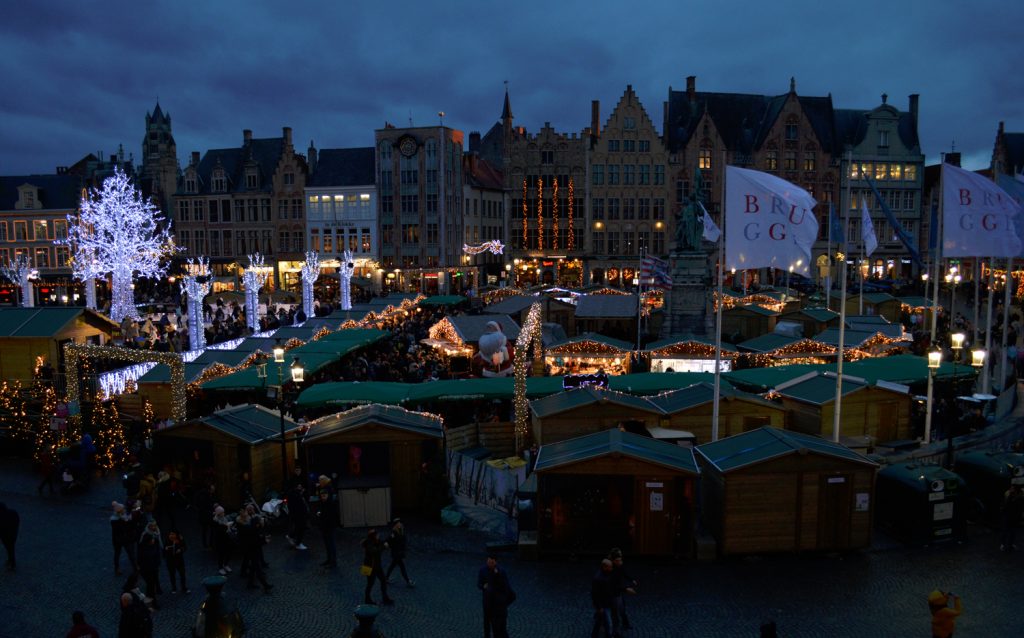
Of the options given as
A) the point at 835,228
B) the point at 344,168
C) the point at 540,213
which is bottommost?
the point at 835,228

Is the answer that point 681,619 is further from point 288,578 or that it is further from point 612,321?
point 612,321

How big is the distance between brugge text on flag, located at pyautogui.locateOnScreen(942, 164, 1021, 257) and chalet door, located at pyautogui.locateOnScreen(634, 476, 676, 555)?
9636 millimetres

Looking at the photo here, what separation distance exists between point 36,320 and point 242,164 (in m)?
47.2

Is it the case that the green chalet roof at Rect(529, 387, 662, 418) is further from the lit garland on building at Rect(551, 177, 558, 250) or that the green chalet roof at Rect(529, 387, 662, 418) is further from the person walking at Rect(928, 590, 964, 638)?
the lit garland on building at Rect(551, 177, 558, 250)

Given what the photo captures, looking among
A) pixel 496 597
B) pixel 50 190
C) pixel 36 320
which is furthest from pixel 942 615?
pixel 50 190

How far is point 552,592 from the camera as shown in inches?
445

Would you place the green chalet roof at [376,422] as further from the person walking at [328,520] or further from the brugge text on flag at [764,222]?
the brugge text on flag at [764,222]

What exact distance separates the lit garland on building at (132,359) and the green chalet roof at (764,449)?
11.9 meters

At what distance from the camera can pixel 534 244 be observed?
67938 millimetres

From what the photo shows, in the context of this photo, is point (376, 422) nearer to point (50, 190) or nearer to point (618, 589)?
point (618, 589)

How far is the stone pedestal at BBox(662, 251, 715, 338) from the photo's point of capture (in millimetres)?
33125

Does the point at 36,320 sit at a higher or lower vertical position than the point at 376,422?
higher

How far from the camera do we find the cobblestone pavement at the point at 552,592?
399 inches

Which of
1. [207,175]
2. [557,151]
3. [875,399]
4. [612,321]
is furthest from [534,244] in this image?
[875,399]
